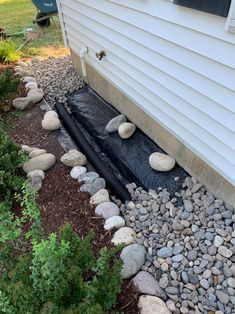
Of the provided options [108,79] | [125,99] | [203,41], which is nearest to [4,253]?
[203,41]

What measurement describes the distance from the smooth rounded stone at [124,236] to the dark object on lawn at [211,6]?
1.41 m

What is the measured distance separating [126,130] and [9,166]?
1.10 m

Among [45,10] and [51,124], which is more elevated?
[51,124]

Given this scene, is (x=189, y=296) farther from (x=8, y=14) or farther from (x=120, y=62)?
(x=8, y=14)

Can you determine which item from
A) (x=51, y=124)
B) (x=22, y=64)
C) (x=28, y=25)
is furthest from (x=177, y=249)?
(x=28, y=25)

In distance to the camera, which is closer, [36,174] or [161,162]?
[161,162]

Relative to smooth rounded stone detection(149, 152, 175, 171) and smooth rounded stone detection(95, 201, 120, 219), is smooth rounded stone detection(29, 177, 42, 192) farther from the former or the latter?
smooth rounded stone detection(149, 152, 175, 171)

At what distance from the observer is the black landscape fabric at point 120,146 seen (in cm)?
250

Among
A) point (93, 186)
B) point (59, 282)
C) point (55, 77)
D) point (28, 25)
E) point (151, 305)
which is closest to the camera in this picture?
point (59, 282)

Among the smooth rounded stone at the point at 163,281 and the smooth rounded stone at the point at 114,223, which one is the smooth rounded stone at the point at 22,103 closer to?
the smooth rounded stone at the point at 114,223

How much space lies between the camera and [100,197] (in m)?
2.38

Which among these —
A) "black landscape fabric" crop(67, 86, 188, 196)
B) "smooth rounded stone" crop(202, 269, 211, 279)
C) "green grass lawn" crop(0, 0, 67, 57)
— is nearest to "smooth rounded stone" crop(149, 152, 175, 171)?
"black landscape fabric" crop(67, 86, 188, 196)

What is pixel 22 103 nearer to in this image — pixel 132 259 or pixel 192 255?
pixel 132 259

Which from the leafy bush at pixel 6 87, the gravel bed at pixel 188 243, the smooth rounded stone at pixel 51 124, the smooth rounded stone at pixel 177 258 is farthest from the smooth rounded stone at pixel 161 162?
the leafy bush at pixel 6 87
